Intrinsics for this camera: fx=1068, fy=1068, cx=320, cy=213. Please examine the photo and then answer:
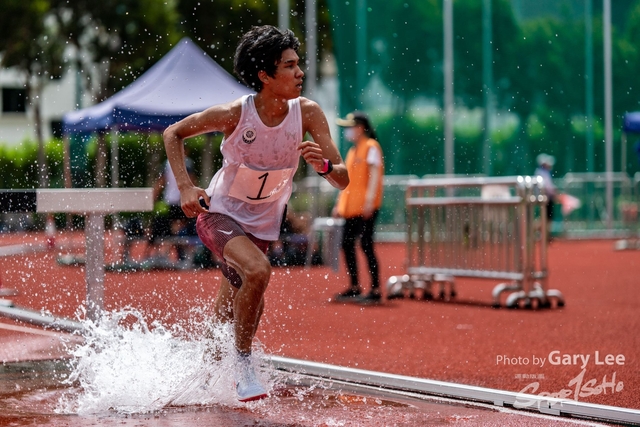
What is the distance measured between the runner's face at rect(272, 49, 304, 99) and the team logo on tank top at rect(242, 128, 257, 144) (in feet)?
0.81

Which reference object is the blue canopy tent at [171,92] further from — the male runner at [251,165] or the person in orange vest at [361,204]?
the male runner at [251,165]

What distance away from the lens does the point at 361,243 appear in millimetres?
10906

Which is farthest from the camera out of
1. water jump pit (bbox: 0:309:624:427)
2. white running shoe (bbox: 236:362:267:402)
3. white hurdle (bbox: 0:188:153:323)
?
white hurdle (bbox: 0:188:153:323)

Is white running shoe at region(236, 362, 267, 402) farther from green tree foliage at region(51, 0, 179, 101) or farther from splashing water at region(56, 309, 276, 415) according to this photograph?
green tree foliage at region(51, 0, 179, 101)

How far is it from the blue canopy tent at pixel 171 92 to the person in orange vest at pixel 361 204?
13.4 feet

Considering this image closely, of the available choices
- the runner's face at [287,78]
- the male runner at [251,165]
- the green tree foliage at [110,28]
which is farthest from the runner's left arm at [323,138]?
the green tree foliage at [110,28]

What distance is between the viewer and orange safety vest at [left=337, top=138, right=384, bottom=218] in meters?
11.1

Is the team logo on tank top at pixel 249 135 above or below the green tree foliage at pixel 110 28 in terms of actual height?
below

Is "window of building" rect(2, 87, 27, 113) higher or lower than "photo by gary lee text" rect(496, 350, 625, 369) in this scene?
higher

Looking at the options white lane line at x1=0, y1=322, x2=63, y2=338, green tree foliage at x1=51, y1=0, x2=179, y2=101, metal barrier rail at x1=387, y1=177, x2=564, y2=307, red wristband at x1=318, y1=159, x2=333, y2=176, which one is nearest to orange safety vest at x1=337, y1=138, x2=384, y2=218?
metal barrier rail at x1=387, y1=177, x2=564, y2=307

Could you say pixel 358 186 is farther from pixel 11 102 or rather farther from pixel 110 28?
pixel 11 102

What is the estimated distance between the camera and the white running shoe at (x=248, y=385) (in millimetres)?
5098

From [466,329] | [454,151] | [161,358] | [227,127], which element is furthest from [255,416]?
[454,151]

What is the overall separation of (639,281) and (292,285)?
4.52 metres
